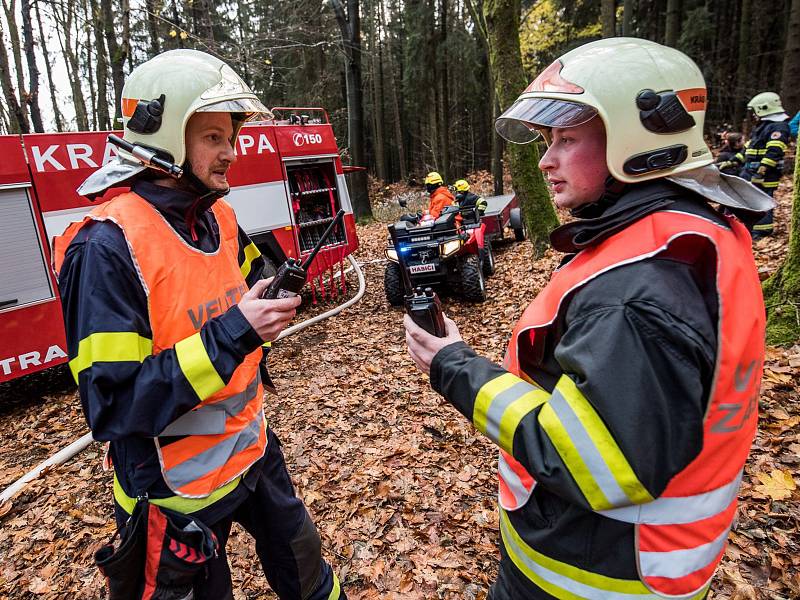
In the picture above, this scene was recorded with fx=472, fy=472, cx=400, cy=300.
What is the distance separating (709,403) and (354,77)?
52.8 ft

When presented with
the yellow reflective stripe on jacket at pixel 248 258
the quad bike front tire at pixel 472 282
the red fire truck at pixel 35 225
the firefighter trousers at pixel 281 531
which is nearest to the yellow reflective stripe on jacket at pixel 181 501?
the firefighter trousers at pixel 281 531

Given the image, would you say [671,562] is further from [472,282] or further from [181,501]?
[472,282]

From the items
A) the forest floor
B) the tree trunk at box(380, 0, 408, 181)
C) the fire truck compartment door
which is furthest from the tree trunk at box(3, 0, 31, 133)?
the tree trunk at box(380, 0, 408, 181)

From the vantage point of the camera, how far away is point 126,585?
1.69 meters

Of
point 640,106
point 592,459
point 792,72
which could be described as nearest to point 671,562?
point 592,459

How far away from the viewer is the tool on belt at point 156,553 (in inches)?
65.9

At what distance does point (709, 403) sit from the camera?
108cm

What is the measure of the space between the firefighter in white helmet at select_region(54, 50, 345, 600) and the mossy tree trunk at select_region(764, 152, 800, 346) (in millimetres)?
4281

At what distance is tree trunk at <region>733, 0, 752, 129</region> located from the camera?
15.8 m

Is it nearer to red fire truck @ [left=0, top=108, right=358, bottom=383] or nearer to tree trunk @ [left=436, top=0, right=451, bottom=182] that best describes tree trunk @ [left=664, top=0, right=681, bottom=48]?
tree trunk @ [left=436, top=0, right=451, bottom=182]

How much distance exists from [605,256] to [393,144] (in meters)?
37.3

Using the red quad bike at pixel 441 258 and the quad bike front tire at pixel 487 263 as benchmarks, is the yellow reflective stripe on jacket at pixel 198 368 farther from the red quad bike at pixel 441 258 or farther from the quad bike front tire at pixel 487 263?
the quad bike front tire at pixel 487 263

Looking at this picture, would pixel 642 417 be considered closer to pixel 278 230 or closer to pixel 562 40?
pixel 278 230


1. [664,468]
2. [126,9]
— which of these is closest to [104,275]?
[664,468]
